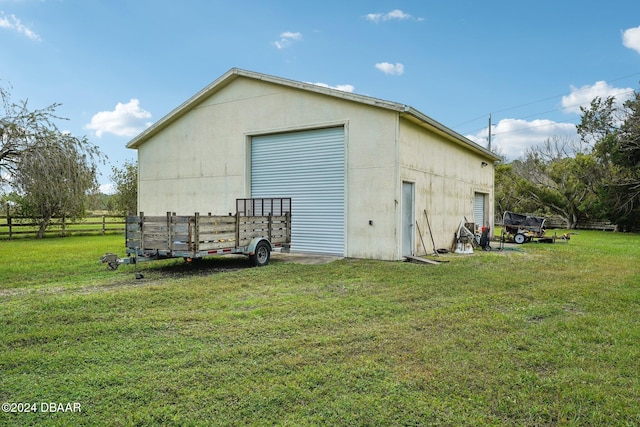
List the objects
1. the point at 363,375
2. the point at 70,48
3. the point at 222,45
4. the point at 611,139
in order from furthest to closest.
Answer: the point at 611,139
the point at 222,45
the point at 70,48
the point at 363,375

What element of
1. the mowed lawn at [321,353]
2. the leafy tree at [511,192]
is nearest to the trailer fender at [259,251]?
the mowed lawn at [321,353]

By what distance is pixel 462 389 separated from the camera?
3201 millimetres

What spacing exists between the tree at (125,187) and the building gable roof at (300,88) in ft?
49.5

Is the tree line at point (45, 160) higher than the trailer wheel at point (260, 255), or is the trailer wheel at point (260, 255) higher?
the tree line at point (45, 160)

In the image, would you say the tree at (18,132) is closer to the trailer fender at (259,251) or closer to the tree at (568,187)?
the trailer fender at (259,251)

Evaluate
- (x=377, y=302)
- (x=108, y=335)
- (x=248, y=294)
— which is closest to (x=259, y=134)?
(x=248, y=294)

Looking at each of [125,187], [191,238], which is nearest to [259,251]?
[191,238]

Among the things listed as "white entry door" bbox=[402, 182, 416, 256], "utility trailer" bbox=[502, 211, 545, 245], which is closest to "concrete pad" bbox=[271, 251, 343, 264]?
"white entry door" bbox=[402, 182, 416, 256]

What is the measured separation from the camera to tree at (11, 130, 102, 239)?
9992mm

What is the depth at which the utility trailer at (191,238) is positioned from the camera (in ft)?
28.4

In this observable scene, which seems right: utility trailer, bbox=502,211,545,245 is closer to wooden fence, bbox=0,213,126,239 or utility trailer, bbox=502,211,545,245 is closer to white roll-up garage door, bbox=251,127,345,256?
white roll-up garage door, bbox=251,127,345,256

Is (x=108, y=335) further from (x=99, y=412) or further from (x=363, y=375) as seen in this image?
(x=363, y=375)

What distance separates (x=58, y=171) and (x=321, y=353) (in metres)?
9.60

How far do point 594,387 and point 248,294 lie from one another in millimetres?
4974
